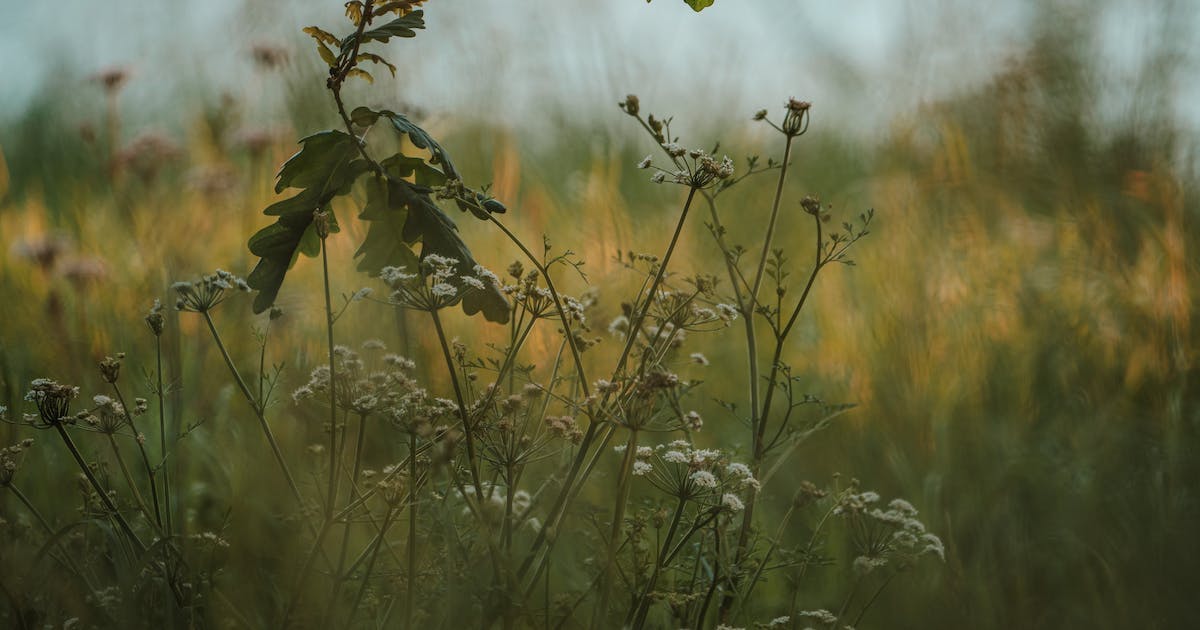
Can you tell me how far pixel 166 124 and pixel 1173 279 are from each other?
4.05 meters

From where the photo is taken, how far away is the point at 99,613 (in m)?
1.57

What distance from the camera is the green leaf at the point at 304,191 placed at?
1547 mm

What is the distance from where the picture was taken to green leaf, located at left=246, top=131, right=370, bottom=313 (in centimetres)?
155

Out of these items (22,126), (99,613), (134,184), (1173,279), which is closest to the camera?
Answer: (99,613)

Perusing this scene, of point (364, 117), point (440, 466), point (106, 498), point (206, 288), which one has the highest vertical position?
point (364, 117)

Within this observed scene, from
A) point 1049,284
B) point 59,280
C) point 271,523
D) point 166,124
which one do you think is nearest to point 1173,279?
point 1049,284

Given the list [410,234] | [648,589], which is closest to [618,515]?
[648,589]

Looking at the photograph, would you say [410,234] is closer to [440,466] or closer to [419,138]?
[419,138]

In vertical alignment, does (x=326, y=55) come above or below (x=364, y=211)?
above

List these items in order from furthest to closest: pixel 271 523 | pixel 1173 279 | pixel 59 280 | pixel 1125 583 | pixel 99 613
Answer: pixel 59 280 < pixel 1173 279 < pixel 271 523 < pixel 1125 583 < pixel 99 613

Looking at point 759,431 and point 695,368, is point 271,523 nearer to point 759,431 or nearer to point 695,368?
point 759,431

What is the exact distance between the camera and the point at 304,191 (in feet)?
5.12

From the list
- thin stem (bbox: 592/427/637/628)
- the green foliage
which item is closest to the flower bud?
the green foliage

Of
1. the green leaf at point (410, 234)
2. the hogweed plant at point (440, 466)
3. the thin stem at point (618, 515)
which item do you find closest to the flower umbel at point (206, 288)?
the hogweed plant at point (440, 466)
